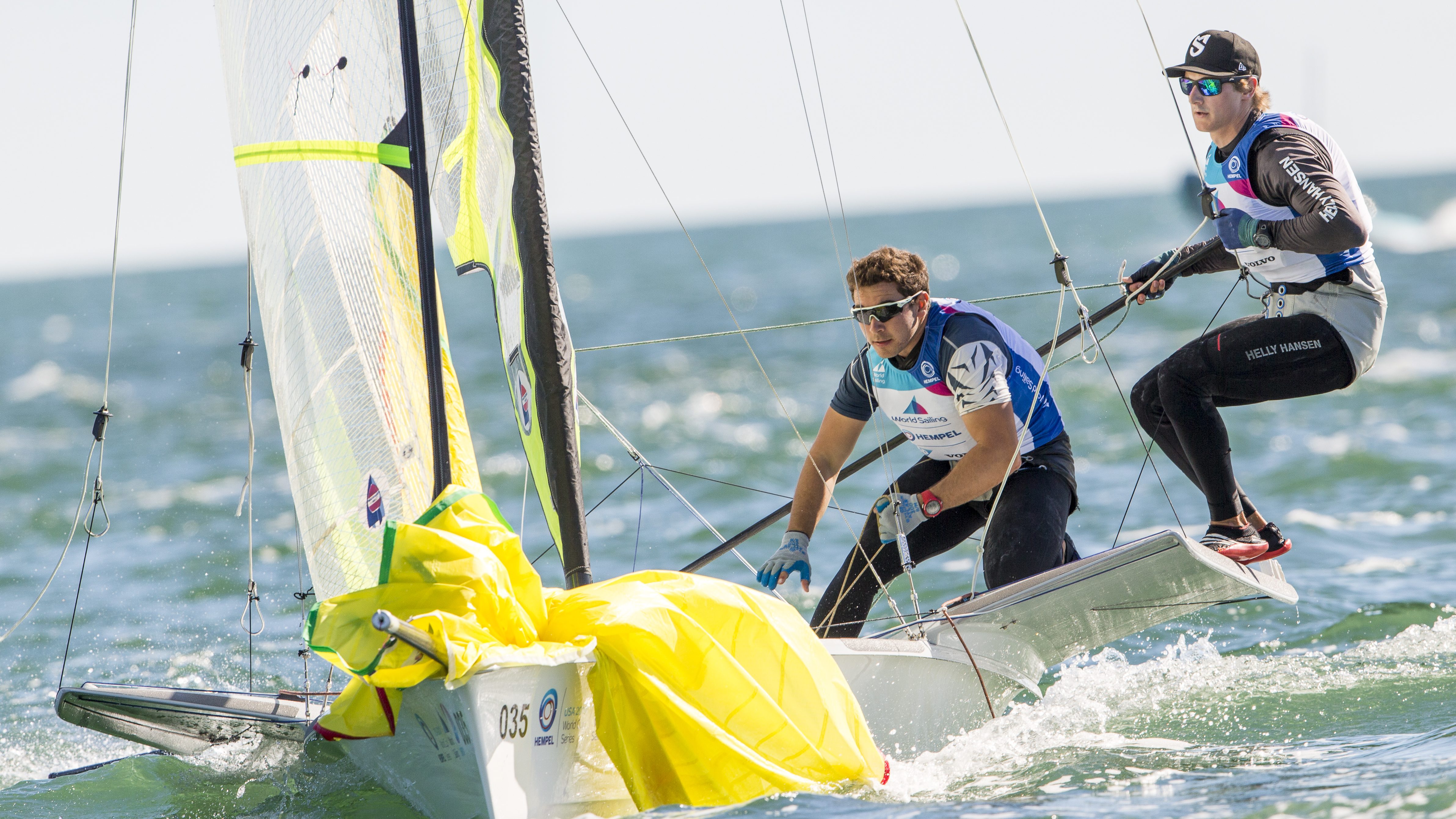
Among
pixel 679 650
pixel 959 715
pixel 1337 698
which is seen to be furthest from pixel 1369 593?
pixel 679 650

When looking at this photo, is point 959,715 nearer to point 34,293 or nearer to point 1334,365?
point 1334,365

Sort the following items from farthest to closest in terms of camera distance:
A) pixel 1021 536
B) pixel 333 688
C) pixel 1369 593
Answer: pixel 1369 593
pixel 333 688
pixel 1021 536

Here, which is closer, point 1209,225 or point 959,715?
point 959,715

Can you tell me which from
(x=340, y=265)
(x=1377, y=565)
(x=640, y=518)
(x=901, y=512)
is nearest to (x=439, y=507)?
(x=340, y=265)

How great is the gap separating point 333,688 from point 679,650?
260 centimetres

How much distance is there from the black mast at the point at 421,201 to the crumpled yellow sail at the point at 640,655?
18.7 inches

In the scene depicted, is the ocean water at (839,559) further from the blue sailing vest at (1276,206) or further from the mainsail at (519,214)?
the mainsail at (519,214)

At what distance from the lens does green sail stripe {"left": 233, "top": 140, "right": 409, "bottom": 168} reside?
302 centimetres

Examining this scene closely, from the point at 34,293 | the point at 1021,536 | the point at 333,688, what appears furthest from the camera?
the point at 34,293

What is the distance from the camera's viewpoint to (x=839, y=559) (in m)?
6.25

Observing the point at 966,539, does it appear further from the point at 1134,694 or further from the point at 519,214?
the point at 519,214

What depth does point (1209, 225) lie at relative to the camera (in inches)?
141

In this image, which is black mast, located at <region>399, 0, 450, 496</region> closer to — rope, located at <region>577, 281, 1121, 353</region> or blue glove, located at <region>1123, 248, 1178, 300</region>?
rope, located at <region>577, 281, 1121, 353</region>

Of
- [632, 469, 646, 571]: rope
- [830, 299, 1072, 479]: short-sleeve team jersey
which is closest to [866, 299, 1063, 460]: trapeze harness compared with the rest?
[830, 299, 1072, 479]: short-sleeve team jersey
